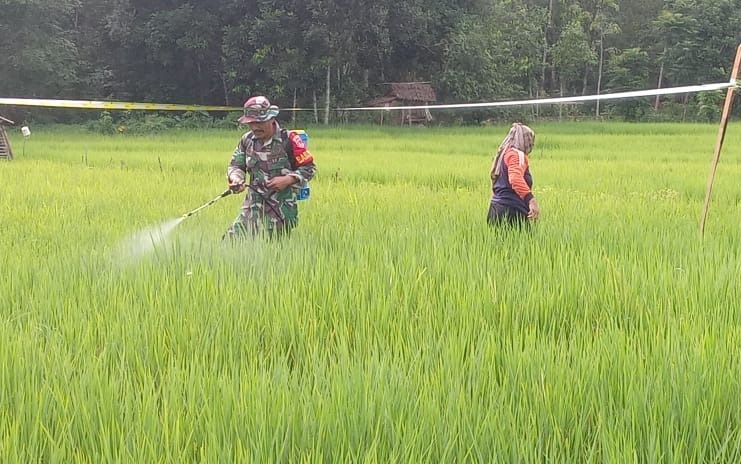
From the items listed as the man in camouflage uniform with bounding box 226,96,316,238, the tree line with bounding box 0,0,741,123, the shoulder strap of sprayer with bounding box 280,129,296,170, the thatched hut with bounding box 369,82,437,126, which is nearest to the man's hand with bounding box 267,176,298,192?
the man in camouflage uniform with bounding box 226,96,316,238

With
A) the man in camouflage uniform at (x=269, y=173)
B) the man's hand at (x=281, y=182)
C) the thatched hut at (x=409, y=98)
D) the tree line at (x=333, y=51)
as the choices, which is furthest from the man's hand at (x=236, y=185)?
the thatched hut at (x=409, y=98)

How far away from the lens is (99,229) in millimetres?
4676

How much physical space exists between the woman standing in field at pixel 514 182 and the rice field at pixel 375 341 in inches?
7.3

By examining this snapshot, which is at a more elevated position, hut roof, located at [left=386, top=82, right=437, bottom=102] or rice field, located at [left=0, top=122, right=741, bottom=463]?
hut roof, located at [left=386, top=82, right=437, bottom=102]

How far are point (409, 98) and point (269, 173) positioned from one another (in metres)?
22.4

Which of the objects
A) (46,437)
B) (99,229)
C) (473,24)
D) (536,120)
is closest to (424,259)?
(46,437)

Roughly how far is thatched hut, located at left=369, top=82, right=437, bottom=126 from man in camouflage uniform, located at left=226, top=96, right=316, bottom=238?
21.6 m

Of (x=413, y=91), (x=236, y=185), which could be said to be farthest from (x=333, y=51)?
(x=236, y=185)

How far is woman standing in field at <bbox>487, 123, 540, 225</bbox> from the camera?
13.7 feet

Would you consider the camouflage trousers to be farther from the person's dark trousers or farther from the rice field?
the person's dark trousers

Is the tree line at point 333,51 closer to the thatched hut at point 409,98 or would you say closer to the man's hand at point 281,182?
the thatched hut at point 409,98

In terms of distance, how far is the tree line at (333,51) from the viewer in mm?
23000

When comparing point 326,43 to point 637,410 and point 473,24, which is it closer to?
point 473,24

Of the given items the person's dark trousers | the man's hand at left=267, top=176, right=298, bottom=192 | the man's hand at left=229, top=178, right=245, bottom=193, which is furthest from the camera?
the person's dark trousers
